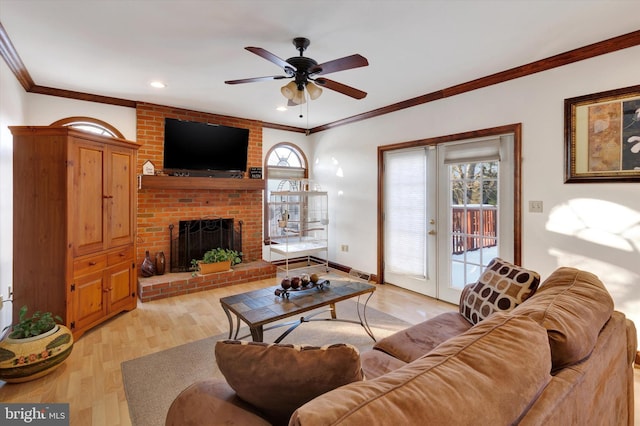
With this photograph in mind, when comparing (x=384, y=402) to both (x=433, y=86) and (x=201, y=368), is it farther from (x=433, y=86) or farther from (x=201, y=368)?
(x=433, y=86)

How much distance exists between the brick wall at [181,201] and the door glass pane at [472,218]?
306 centimetres

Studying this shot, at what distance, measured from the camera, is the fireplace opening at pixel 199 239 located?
454 centimetres

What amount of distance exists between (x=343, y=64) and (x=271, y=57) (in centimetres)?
52

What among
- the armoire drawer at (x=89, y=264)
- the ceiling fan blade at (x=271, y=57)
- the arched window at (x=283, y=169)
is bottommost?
the armoire drawer at (x=89, y=264)

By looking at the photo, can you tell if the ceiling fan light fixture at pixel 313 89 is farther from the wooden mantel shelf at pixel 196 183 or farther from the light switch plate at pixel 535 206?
the wooden mantel shelf at pixel 196 183

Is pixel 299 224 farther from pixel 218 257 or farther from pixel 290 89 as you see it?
pixel 290 89

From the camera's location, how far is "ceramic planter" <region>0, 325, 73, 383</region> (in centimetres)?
210

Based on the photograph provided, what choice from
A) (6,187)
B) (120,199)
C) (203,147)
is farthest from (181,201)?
(6,187)

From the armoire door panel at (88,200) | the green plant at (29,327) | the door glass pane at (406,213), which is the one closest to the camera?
the green plant at (29,327)

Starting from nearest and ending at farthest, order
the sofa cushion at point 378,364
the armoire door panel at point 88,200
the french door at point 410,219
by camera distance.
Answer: the sofa cushion at point 378,364, the armoire door panel at point 88,200, the french door at point 410,219

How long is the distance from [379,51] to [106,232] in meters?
3.10

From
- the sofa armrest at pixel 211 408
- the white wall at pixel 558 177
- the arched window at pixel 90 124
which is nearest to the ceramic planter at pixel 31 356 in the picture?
the sofa armrest at pixel 211 408

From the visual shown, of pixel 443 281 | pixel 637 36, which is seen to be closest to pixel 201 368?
pixel 443 281

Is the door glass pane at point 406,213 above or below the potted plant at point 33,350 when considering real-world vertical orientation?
above
